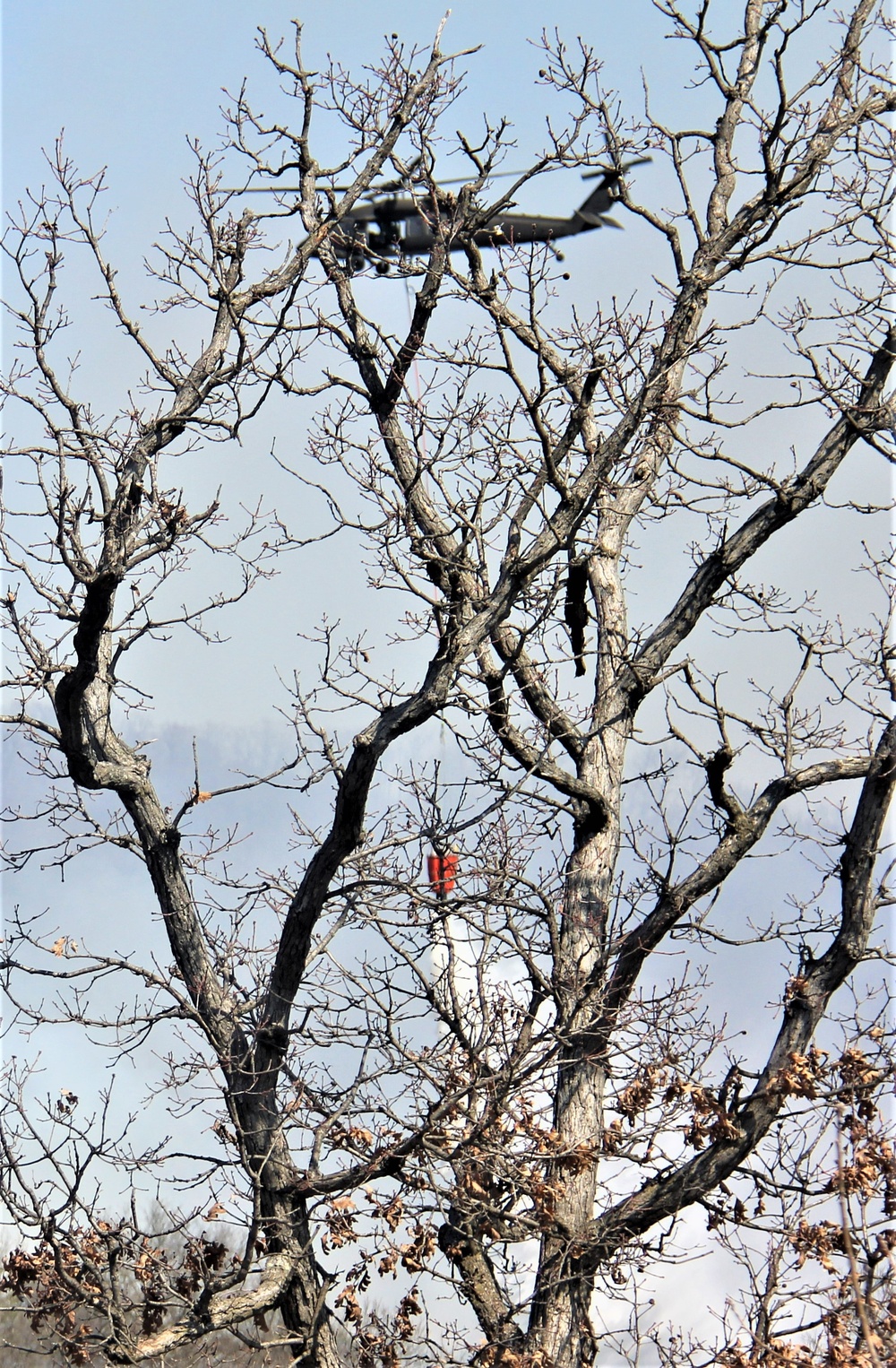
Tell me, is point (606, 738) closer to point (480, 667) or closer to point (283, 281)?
point (480, 667)

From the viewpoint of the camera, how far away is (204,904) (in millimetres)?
9352

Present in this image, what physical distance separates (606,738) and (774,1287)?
13.7ft

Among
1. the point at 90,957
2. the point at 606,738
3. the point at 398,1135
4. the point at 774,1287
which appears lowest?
the point at 774,1287

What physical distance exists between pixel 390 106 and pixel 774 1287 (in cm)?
847

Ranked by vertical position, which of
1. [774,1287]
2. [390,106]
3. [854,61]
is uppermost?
[854,61]

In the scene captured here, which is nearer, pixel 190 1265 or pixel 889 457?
pixel 190 1265

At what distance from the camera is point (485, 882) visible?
10.0 meters

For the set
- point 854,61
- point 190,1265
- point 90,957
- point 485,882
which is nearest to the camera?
point 190,1265

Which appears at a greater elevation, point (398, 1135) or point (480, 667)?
point (480, 667)

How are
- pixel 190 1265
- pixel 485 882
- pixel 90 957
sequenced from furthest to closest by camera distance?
pixel 485 882
pixel 90 957
pixel 190 1265

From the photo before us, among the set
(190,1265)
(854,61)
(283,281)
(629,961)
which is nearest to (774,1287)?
(629,961)

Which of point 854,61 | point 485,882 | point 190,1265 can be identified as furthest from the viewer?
point 854,61

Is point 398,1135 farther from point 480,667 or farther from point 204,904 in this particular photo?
point 480,667

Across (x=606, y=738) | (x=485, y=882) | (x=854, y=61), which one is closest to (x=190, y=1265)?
(x=485, y=882)
